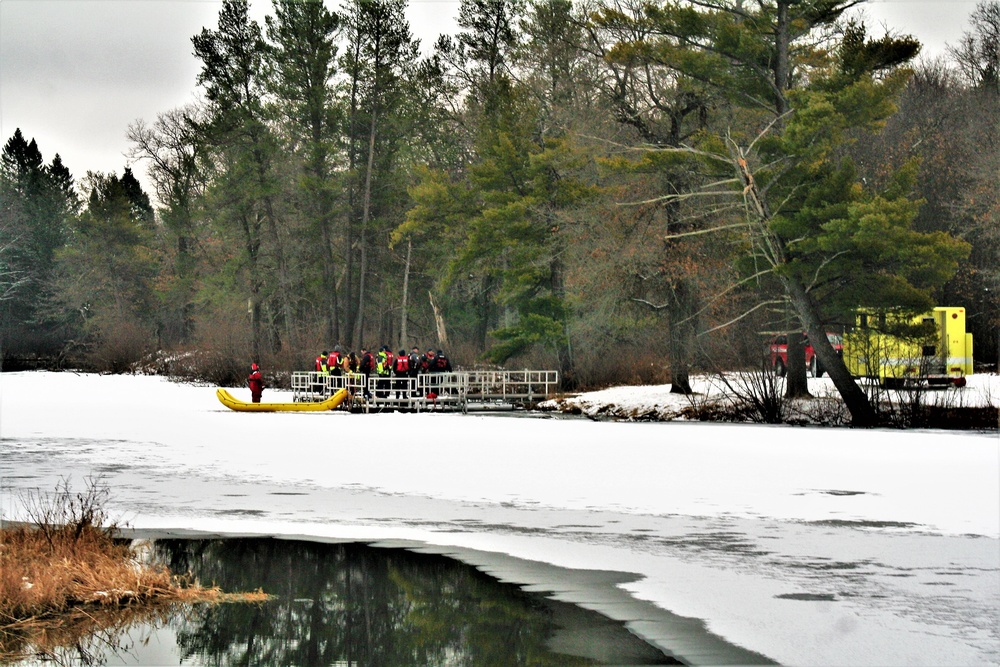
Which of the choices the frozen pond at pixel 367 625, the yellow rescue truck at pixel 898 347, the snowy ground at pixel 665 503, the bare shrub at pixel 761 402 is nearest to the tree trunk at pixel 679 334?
the bare shrub at pixel 761 402

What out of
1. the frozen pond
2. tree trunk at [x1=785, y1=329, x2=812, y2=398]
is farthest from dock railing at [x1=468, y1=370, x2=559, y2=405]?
the frozen pond

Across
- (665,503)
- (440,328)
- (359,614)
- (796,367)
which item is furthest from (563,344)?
(359,614)

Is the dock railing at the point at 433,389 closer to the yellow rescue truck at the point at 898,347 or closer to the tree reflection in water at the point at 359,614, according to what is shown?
the yellow rescue truck at the point at 898,347

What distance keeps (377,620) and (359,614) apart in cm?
22

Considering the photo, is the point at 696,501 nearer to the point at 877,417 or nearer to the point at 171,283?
the point at 877,417

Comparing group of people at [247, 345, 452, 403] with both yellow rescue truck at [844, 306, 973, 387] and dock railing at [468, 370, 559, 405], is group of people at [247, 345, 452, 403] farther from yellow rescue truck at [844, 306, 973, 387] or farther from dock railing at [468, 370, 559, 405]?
yellow rescue truck at [844, 306, 973, 387]

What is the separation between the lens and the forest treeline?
29.1 m

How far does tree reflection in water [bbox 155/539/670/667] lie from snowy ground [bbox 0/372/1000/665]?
953mm

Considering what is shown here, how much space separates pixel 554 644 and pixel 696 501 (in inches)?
303

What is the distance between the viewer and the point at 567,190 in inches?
1539

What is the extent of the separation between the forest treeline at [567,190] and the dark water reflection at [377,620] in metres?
18.4

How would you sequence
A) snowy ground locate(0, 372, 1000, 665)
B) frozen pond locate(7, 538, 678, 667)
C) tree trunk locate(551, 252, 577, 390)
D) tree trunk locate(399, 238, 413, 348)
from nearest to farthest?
frozen pond locate(7, 538, 678, 667) < snowy ground locate(0, 372, 1000, 665) < tree trunk locate(551, 252, 577, 390) < tree trunk locate(399, 238, 413, 348)

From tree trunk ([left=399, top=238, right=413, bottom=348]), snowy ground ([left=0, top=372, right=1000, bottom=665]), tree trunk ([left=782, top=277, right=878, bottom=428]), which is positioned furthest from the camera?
tree trunk ([left=399, top=238, right=413, bottom=348])

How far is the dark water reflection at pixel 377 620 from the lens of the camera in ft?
25.5
